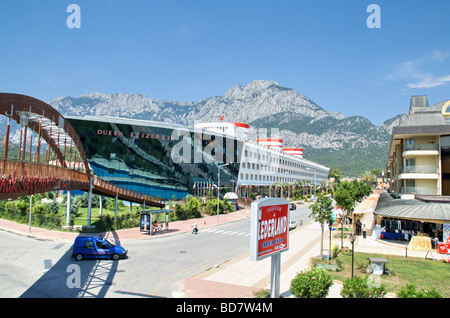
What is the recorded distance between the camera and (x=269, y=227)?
1298 centimetres

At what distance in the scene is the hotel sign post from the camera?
12156mm

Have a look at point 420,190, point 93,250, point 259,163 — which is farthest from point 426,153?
point 259,163

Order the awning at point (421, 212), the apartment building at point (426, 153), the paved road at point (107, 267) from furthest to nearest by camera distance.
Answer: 1. the apartment building at point (426, 153)
2. the awning at point (421, 212)
3. the paved road at point (107, 267)

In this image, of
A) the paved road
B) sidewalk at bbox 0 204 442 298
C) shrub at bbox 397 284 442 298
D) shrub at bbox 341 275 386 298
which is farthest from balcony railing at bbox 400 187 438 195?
shrub at bbox 397 284 442 298

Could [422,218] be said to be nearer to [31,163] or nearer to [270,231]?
[270,231]

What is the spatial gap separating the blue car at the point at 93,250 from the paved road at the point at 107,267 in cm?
41

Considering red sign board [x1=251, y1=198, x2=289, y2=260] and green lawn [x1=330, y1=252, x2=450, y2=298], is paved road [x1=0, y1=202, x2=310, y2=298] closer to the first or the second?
red sign board [x1=251, y1=198, x2=289, y2=260]

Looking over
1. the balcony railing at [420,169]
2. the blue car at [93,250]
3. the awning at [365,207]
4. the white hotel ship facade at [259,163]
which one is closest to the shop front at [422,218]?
the balcony railing at [420,169]

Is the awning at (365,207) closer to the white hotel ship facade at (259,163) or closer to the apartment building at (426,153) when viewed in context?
the apartment building at (426,153)

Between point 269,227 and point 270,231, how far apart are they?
0.71 ft

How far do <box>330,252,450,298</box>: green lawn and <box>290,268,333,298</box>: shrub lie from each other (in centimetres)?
402

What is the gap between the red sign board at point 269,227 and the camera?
12172mm

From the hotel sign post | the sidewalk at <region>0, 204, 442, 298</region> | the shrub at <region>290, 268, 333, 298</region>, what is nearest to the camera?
the hotel sign post

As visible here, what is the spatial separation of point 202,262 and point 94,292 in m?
8.23
